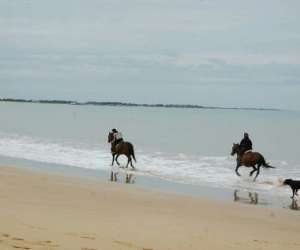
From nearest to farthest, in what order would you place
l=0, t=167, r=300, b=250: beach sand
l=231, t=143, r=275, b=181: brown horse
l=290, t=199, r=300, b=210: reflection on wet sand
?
l=0, t=167, r=300, b=250: beach sand
l=290, t=199, r=300, b=210: reflection on wet sand
l=231, t=143, r=275, b=181: brown horse

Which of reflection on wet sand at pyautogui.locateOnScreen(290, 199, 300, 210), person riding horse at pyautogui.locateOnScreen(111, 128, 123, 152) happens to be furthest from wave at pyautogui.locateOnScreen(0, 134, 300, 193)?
reflection on wet sand at pyautogui.locateOnScreen(290, 199, 300, 210)

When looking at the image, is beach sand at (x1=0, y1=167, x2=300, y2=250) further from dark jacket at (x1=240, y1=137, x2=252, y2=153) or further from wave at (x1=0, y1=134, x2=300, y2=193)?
dark jacket at (x1=240, y1=137, x2=252, y2=153)

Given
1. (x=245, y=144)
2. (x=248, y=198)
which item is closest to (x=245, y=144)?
(x=245, y=144)

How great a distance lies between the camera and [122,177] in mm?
20109

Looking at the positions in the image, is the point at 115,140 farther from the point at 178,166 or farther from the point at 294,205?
the point at 294,205

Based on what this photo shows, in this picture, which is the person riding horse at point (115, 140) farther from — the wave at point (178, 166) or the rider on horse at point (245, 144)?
the rider on horse at point (245, 144)

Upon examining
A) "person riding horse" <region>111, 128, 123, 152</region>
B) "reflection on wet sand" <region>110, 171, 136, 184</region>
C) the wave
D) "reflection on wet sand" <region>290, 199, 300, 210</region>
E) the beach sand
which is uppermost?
"person riding horse" <region>111, 128, 123, 152</region>

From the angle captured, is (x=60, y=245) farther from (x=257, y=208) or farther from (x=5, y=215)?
(x=257, y=208)

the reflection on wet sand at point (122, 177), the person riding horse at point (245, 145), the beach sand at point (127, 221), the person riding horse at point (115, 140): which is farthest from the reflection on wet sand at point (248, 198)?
the person riding horse at point (115, 140)

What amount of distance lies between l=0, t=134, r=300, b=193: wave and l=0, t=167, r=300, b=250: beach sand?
484 centimetres

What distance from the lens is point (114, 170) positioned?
22.6 metres

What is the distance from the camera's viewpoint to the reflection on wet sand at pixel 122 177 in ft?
61.7

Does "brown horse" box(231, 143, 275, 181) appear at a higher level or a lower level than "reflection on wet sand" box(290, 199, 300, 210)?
higher

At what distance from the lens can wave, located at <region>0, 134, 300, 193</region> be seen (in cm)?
1950
